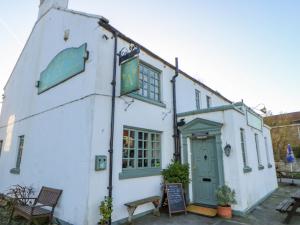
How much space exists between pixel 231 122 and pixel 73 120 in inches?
219

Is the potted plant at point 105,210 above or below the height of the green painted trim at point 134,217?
above

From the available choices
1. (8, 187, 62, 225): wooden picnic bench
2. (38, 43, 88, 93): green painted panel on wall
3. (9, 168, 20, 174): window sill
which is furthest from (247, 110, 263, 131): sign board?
(9, 168, 20, 174): window sill

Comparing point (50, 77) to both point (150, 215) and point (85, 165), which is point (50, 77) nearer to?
point (85, 165)

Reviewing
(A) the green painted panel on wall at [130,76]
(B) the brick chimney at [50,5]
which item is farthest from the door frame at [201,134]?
(B) the brick chimney at [50,5]

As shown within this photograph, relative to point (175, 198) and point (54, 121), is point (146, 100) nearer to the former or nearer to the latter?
point (54, 121)

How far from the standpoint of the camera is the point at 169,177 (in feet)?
25.0

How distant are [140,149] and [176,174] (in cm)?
178

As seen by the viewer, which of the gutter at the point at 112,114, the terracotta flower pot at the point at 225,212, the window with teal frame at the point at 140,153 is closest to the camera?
the gutter at the point at 112,114

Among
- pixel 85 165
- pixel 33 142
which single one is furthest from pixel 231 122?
pixel 33 142

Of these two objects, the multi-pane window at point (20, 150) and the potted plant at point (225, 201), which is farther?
the multi-pane window at point (20, 150)

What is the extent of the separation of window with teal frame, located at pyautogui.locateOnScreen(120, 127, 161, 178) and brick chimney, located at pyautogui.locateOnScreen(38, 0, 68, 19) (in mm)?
7095

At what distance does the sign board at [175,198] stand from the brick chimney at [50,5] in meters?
9.36

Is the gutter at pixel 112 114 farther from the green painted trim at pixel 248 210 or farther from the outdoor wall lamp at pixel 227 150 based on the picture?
the green painted trim at pixel 248 210

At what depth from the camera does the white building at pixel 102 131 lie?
5.89 meters
